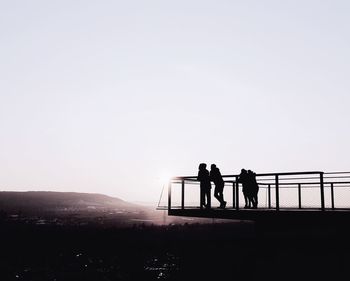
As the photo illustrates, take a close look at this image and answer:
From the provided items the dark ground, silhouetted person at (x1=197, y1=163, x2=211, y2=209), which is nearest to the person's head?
silhouetted person at (x1=197, y1=163, x2=211, y2=209)

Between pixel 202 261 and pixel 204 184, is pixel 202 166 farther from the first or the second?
pixel 202 261

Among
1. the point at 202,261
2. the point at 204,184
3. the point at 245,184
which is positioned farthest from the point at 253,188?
the point at 202,261

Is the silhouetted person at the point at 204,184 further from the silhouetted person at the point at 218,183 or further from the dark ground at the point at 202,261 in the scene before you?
the dark ground at the point at 202,261

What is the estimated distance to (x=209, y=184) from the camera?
16484mm

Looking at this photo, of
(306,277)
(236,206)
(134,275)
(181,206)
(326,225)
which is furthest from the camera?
(134,275)

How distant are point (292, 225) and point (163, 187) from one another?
563 cm

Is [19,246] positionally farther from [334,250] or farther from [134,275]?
[334,250]

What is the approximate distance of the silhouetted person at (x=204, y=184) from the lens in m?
16.5

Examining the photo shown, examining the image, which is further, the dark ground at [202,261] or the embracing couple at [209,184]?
the embracing couple at [209,184]

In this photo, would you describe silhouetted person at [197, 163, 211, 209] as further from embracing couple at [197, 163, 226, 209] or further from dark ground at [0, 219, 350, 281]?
dark ground at [0, 219, 350, 281]

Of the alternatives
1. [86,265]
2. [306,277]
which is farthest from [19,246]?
[306,277]

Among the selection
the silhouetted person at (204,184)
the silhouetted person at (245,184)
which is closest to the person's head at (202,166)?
the silhouetted person at (204,184)

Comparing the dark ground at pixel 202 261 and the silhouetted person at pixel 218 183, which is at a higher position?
the silhouetted person at pixel 218 183

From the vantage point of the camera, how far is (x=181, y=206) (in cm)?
1739
